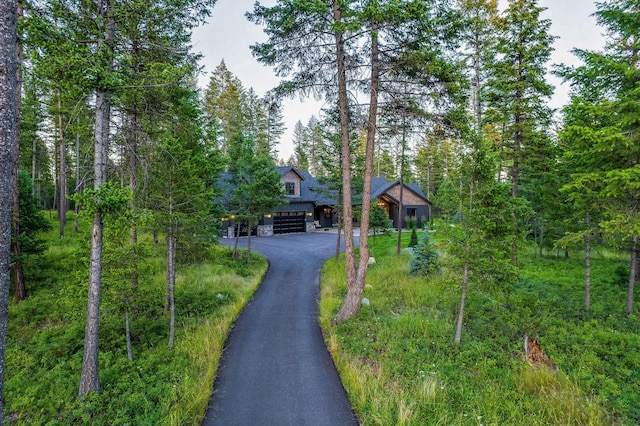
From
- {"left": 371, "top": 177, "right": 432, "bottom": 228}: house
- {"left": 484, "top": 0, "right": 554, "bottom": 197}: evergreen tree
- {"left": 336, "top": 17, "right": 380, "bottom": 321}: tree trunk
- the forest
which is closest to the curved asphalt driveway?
{"left": 336, "top": 17, "right": 380, "bottom": 321}: tree trunk

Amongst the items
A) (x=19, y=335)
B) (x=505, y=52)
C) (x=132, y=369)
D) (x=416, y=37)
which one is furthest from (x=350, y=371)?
(x=505, y=52)

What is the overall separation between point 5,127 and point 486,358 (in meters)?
9.26

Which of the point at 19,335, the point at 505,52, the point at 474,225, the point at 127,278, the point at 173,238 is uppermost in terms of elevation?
the point at 505,52

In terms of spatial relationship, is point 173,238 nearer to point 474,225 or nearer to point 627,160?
point 474,225

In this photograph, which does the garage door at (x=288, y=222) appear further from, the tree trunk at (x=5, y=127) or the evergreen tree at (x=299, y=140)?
the tree trunk at (x=5, y=127)

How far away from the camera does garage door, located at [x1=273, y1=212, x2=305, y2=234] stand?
2788 cm

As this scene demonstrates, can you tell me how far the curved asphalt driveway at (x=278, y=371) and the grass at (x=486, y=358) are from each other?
0.43m

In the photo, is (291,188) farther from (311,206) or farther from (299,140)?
(299,140)

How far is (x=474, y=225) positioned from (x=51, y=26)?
30.2 feet

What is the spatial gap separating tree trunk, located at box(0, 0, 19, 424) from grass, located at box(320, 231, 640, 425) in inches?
215

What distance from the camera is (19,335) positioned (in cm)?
807

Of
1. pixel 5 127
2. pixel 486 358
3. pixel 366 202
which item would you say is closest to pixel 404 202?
pixel 366 202

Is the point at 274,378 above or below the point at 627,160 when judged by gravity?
below

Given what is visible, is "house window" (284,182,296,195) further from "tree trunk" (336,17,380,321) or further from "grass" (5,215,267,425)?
"tree trunk" (336,17,380,321)
